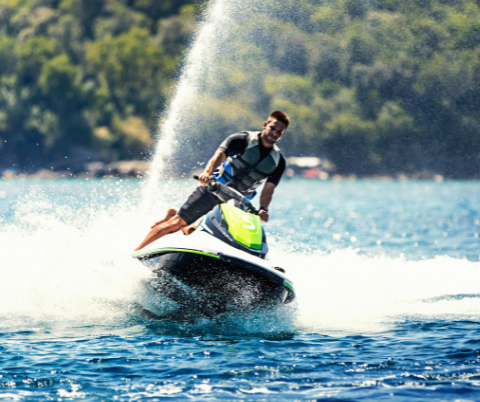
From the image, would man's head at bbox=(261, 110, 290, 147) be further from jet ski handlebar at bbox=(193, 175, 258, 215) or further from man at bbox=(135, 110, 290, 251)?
jet ski handlebar at bbox=(193, 175, 258, 215)

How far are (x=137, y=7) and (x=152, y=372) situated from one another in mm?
97862

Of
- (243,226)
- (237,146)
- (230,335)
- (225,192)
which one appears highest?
(237,146)

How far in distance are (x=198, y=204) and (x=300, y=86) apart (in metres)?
68.6

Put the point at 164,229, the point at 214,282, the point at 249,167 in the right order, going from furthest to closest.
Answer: the point at 249,167
the point at 164,229
the point at 214,282

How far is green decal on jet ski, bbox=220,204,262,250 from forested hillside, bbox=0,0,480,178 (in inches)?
1993

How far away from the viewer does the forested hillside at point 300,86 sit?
213ft

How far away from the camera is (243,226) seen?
720 centimetres

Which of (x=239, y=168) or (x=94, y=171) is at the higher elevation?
(x=94, y=171)

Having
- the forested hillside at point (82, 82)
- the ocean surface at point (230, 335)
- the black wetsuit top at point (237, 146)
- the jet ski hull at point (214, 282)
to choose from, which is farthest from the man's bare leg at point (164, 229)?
the forested hillside at point (82, 82)

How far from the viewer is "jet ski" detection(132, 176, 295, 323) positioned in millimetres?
6809

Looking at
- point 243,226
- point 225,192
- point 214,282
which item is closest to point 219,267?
point 214,282

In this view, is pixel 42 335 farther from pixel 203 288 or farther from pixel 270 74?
pixel 270 74

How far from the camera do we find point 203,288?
7000 mm

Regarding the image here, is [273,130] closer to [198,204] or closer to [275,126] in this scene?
[275,126]
